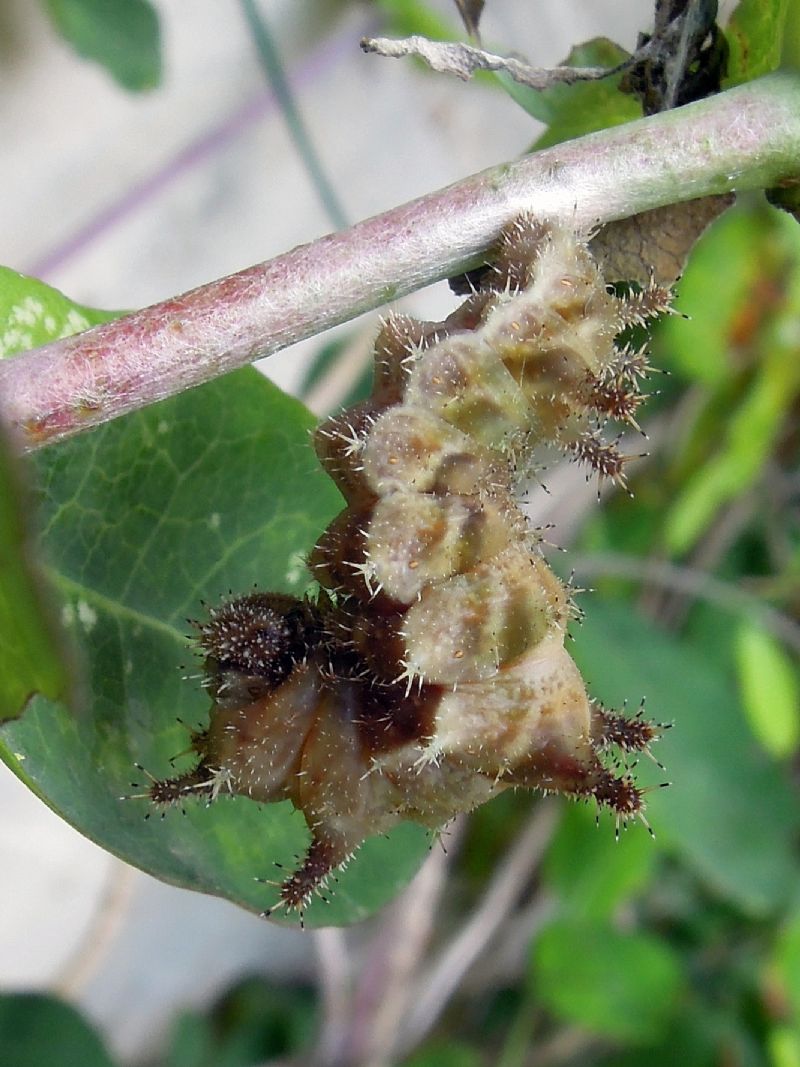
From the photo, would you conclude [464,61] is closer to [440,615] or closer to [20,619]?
[440,615]

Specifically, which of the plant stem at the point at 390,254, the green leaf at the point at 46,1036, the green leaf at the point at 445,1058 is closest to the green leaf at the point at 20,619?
the plant stem at the point at 390,254

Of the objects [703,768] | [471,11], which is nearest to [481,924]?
[703,768]

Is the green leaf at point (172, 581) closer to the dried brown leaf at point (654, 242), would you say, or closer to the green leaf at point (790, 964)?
the dried brown leaf at point (654, 242)

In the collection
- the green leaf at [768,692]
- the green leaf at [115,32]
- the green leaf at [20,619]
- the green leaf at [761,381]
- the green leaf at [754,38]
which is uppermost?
the green leaf at [761,381]

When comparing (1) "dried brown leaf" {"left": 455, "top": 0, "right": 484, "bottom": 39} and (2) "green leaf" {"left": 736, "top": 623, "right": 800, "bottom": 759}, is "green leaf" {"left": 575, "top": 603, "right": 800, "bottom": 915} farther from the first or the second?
(1) "dried brown leaf" {"left": 455, "top": 0, "right": 484, "bottom": 39}

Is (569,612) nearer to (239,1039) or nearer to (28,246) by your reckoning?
(28,246)

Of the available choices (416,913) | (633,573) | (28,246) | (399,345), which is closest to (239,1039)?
(416,913)
